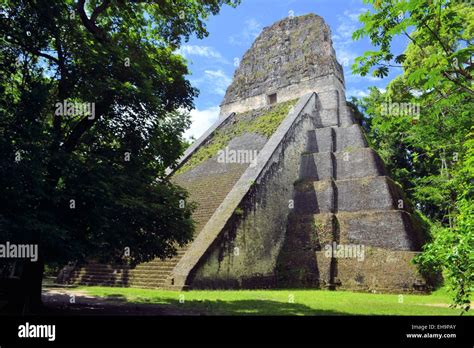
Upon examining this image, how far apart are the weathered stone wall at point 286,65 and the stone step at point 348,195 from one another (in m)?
10.3

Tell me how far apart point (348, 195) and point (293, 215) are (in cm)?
249

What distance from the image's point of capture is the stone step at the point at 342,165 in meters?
17.0

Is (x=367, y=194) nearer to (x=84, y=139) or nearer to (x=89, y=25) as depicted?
(x=84, y=139)

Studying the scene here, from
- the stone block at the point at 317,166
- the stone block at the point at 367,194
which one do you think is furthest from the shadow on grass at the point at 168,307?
the stone block at the point at 317,166

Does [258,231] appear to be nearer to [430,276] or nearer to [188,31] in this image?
[430,276]

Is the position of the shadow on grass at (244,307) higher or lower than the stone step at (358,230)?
lower

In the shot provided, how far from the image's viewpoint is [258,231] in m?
14.4

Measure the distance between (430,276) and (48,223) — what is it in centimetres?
1215

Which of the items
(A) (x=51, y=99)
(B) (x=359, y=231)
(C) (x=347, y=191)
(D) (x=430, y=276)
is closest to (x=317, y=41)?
(C) (x=347, y=191)

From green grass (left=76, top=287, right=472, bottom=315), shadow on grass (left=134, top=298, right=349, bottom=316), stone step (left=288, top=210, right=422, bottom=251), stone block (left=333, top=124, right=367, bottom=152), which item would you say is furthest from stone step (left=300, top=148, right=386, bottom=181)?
shadow on grass (left=134, top=298, right=349, bottom=316)

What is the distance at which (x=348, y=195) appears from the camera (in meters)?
16.1

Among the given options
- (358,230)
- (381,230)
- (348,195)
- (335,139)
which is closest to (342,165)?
(348,195)

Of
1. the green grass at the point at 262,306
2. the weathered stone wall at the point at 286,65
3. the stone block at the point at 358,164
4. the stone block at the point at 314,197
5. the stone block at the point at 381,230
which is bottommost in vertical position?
the green grass at the point at 262,306

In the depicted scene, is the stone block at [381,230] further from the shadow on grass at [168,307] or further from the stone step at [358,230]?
the shadow on grass at [168,307]
